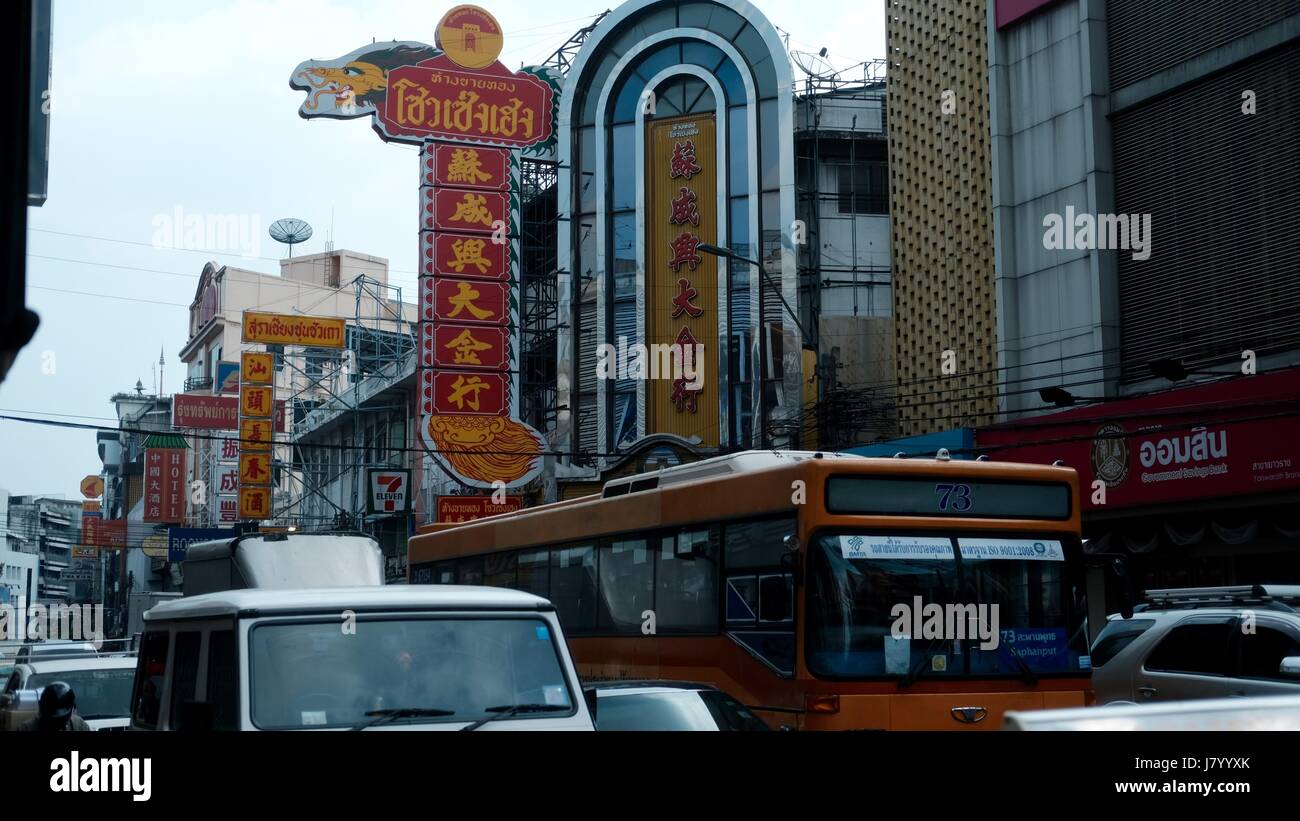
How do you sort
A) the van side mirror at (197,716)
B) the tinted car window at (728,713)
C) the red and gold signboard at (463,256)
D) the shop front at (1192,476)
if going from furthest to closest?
the red and gold signboard at (463,256) < the shop front at (1192,476) < the tinted car window at (728,713) < the van side mirror at (197,716)

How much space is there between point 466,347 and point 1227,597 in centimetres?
2465

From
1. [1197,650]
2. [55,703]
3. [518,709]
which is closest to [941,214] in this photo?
[1197,650]

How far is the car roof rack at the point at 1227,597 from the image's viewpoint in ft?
42.0

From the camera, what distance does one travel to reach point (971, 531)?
12.1 meters

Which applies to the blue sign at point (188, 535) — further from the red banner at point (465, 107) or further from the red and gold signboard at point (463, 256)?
the red banner at point (465, 107)

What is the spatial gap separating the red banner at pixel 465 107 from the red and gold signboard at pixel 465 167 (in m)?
0.45

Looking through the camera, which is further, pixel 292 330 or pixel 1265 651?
pixel 292 330

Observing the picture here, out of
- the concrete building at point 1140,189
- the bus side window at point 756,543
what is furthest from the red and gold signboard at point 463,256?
the bus side window at point 756,543

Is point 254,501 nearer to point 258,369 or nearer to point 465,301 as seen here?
point 258,369

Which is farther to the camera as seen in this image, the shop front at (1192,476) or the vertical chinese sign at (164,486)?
the vertical chinese sign at (164,486)

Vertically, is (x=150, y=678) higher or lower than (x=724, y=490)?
lower

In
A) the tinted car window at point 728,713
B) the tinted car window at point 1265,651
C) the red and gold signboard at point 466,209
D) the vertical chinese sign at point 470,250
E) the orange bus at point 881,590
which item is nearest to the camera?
the tinted car window at point 728,713

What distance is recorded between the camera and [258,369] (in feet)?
167
